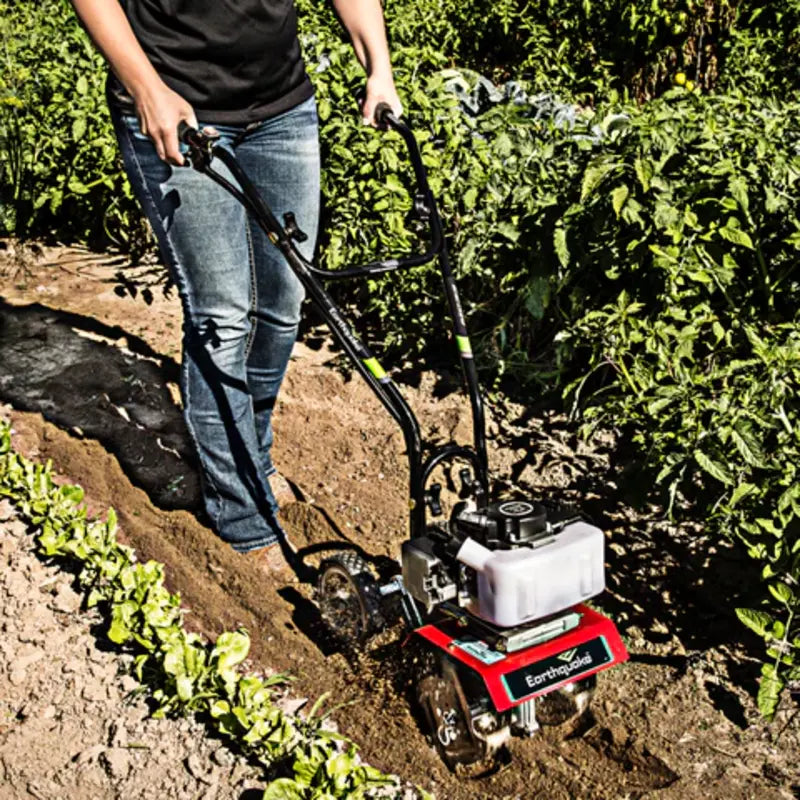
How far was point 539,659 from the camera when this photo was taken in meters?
2.02

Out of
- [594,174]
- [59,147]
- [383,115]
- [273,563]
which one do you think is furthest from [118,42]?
[59,147]

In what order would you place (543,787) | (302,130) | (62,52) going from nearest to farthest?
(543,787), (302,130), (62,52)

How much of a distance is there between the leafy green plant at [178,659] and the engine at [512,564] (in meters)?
0.38

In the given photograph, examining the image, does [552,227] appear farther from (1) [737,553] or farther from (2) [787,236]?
(1) [737,553]

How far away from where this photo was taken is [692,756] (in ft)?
7.53

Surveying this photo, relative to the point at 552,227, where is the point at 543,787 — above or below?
below

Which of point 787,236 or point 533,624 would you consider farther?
point 787,236

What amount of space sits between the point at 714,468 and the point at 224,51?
1343 mm

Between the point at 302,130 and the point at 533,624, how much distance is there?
124cm

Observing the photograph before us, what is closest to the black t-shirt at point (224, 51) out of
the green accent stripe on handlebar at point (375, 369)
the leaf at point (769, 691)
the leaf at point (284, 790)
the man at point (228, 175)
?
the man at point (228, 175)

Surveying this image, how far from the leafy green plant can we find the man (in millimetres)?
316

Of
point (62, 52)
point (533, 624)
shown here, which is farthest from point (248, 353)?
point (62, 52)

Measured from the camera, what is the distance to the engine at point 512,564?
196cm

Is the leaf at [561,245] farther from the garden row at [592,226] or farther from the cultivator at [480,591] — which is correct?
the cultivator at [480,591]
